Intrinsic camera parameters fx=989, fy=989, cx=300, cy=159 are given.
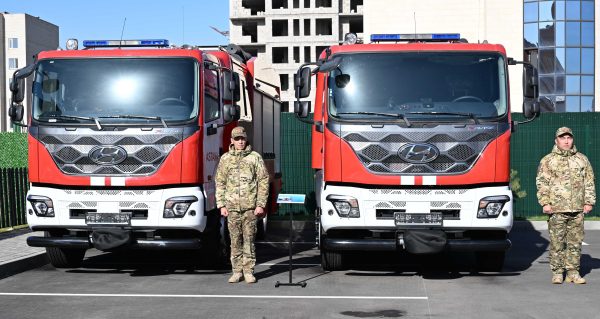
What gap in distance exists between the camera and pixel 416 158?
1221 centimetres

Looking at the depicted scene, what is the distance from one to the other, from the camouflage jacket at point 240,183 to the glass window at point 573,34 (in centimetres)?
4918

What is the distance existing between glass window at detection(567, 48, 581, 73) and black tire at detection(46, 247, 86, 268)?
→ 48828 mm

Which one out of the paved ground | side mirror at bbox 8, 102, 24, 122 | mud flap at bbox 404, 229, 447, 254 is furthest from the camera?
side mirror at bbox 8, 102, 24, 122

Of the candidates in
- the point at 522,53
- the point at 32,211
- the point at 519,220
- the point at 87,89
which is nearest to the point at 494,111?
the point at 87,89

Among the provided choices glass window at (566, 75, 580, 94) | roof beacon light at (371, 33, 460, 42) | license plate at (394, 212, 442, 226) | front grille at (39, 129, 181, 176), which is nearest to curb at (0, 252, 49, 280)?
front grille at (39, 129, 181, 176)

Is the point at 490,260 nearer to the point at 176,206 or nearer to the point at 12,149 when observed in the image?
the point at 176,206

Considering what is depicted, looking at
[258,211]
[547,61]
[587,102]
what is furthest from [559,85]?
[258,211]

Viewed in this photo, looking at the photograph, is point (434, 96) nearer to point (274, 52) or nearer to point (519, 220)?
point (519, 220)

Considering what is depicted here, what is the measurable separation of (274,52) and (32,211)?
85861 millimetres

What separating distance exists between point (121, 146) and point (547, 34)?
1953 inches

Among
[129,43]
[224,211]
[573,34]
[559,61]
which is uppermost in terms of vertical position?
[573,34]

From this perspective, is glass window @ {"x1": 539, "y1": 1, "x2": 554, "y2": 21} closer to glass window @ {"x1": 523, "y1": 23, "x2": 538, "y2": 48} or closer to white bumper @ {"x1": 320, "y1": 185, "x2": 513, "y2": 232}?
Answer: glass window @ {"x1": 523, "y1": 23, "x2": 538, "y2": 48}

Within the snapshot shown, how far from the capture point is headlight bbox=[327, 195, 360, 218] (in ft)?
40.1

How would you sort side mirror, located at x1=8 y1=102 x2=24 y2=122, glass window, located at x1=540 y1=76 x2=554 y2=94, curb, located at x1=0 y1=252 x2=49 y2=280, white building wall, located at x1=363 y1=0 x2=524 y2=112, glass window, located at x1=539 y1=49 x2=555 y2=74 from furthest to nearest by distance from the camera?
white building wall, located at x1=363 y1=0 x2=524 y2=112
glass window, located at x1=539 y1=49 x2=555 y2=74
glass window, located at x1=540 y1=76 x2=554 y2=94
curb, located at x1=0 y1=252 x2=49 y2=280
side mirror, located at x1=8 y1=102 x2=24 y2=122
